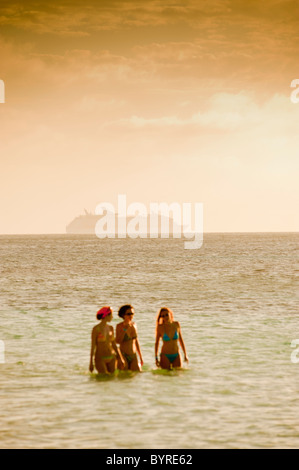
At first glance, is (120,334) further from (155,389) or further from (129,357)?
(155,389)

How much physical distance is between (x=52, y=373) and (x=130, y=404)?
139 inches

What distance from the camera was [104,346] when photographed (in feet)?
45.5

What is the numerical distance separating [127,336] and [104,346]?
1.76 ft

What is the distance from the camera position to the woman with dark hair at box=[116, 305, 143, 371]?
45.6ft

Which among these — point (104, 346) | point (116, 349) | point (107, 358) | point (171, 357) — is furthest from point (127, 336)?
point (171, 357)

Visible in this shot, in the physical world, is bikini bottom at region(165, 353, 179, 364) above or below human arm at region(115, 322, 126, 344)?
below

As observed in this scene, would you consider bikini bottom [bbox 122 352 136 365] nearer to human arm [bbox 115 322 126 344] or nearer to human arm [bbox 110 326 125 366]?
human arm [bbox 110 326 125 366]

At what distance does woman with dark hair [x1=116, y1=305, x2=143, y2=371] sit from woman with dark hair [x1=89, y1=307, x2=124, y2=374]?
0.64 ft

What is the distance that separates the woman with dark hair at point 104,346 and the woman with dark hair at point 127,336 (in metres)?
0.19

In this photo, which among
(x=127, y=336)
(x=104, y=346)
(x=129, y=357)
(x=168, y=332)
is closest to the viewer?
(x=104, y=346)

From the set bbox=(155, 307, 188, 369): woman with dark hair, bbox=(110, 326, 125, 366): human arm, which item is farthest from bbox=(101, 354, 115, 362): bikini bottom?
bbox=(155, 307, 188, 369): woman with dark hair

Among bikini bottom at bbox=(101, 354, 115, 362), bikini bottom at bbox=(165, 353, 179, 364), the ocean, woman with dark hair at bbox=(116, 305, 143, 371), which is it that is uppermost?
woman with dark hair at bbox=(116, 305, 143, 371)

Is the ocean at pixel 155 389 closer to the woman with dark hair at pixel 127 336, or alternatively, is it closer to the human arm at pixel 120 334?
the woman with dark hair at pixel 127 336
